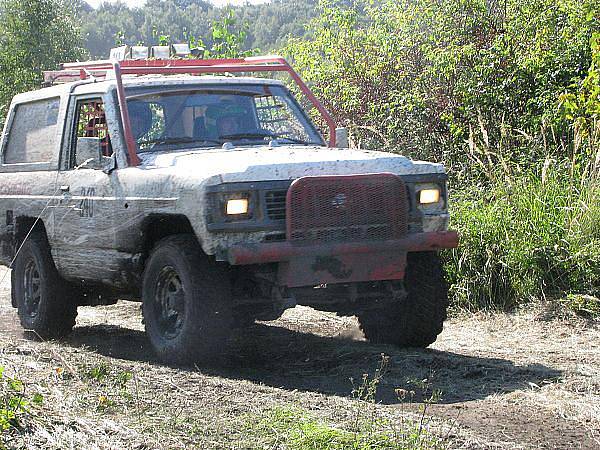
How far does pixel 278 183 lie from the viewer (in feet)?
23.2

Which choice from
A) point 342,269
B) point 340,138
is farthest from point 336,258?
point 340,138

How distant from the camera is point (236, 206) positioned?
275 inches

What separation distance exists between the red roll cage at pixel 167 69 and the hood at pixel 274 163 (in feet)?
1.48

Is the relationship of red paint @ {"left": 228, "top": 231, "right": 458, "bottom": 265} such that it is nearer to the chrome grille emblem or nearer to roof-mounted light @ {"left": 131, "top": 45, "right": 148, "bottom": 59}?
the chrome grille emblem

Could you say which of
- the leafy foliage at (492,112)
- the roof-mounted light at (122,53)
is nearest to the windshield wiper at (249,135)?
the roof-mounted light at (122,53)

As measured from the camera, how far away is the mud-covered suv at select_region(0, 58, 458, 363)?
7078 millimetres

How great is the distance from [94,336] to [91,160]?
6.09 feet

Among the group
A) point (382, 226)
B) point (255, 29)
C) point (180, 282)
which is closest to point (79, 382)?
point (180, 282)

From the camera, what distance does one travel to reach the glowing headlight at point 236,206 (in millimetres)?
6969

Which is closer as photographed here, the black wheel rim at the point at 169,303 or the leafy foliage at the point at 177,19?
the black wheel rim at the point at 169,303

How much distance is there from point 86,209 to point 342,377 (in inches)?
94.7

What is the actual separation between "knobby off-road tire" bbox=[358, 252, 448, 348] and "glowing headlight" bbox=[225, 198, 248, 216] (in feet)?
4.39

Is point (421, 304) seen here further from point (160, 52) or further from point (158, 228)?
point (160, 52)

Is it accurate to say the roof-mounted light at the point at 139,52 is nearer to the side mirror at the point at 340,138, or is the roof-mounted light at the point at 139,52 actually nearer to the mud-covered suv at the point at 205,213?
the mud-covered suv at the point at 205,213
